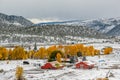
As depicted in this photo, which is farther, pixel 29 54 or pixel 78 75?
pixel 29 54

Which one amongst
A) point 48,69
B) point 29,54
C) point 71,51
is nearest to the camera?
point 48,69

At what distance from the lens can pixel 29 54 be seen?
178 meters

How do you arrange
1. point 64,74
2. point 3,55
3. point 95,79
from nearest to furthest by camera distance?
point 95,79 → point 64,74 → point 3,55

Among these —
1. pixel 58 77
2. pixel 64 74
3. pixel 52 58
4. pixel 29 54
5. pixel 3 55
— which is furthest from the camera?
pixel 29 54

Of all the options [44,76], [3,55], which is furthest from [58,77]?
[3,55]

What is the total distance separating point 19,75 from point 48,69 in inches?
920

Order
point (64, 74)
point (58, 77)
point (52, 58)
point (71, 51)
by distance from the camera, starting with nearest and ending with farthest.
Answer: point (58, 77)
point (64, 74)
point (52, 58)
point (71, 51)

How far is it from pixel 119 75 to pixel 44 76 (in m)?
20.0

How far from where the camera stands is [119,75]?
86.4m

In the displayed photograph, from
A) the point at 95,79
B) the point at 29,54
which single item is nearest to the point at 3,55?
the point at 29,54

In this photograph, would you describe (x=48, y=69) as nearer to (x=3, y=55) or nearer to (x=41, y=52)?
(x=3, y=55)

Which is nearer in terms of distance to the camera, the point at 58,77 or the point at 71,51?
the point at 58,77

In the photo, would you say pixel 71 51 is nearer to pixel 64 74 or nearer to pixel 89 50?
pixel 89 50

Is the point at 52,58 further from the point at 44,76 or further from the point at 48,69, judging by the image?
the point at 44,76
